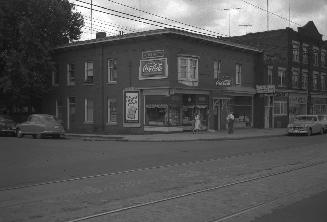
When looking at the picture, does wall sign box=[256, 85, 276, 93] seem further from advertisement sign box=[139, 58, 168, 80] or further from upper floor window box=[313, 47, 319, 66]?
upper floor window box=[313, 47, 319, 66]

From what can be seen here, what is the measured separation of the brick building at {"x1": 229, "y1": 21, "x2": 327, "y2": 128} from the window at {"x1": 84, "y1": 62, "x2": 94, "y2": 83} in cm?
1403

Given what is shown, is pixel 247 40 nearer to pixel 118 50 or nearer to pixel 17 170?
pixel 118 50

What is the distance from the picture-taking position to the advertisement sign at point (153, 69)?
33250 millimetres

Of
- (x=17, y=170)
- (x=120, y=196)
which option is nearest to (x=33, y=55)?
(x=17, y=170)

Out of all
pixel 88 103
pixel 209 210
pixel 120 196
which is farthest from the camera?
pixel 88 103

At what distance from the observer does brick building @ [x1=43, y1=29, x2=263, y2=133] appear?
1328 inches

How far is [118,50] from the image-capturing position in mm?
36000

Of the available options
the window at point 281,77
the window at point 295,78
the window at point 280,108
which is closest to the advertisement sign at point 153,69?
the window at point 280,108

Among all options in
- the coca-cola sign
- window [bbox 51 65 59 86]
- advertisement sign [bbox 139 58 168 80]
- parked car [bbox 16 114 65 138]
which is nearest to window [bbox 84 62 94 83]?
window [bbox 51 65 59 86]

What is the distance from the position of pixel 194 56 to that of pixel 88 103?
9436 millimetres

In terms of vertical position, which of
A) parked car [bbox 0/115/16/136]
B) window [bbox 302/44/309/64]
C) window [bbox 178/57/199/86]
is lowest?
parked car [bbox 0/115/16/136]

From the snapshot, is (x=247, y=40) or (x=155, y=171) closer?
(x=155, y=171)

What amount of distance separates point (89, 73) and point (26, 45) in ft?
16.9

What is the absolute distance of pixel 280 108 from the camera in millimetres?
46344
